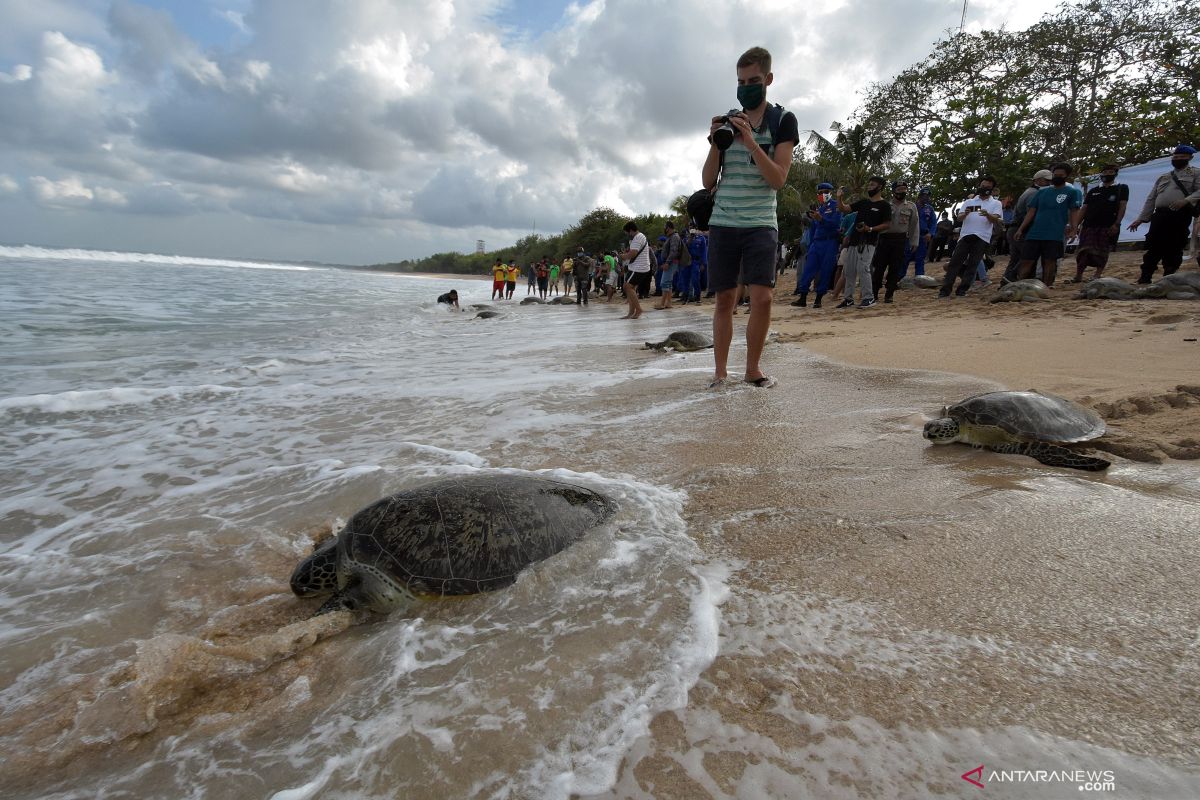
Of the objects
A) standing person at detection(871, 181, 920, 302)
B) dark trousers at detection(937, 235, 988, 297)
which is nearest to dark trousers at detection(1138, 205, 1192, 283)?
dark trousers at detection(937, 235, 988, 297)

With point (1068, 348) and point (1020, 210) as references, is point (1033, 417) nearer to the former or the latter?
point (1068, 348)

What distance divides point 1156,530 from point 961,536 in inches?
25.3

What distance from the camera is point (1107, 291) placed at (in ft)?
24.6

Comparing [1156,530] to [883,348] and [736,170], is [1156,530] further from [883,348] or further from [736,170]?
[883,348]

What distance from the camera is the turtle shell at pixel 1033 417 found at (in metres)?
2.84

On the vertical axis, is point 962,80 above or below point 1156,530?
above

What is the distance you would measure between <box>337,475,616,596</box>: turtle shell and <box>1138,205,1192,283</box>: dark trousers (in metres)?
10.1

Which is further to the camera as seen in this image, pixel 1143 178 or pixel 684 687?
pixel 1143 178

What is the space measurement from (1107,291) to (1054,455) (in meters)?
7.01

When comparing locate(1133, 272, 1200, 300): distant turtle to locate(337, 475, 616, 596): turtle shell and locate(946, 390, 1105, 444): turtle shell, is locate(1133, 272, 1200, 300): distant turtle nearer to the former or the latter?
locate(946, 390, 1105, 444): turtle shell

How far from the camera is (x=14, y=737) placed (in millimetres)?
1392

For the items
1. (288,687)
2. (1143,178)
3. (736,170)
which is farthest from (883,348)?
(1143,178)

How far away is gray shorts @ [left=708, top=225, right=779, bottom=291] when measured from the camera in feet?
13.5

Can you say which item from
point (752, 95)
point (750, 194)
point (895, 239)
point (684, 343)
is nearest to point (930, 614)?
point (750, 194)
